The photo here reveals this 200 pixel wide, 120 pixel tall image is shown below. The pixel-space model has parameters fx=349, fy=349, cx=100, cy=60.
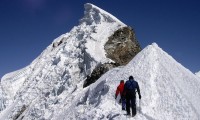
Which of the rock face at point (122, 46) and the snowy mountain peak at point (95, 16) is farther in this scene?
the snowy mountain peak at point (95, 16)

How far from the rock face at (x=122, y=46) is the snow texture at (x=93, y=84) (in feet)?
3.24

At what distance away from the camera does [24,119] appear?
3694cm

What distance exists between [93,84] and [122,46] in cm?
1331

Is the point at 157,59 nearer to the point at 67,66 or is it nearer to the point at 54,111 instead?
the point at 54,111

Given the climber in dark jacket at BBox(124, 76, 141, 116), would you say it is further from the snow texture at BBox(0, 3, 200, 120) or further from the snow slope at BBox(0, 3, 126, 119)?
the snow slope at BBox(0, 3, 126, 119)

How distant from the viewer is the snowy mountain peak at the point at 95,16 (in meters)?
46.9

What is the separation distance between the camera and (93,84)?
28.9m

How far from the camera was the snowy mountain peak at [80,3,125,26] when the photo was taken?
4688 cm

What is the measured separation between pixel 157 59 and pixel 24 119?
1797cm

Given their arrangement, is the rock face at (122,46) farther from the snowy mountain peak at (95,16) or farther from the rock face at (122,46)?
the snowy mountain peak at (95,16)

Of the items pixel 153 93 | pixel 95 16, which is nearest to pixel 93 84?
pixel 153 93

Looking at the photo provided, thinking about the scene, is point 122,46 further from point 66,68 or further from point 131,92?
point 131,92

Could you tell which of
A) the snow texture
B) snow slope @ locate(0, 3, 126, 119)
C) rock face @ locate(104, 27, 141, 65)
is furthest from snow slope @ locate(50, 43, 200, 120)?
→ rock face @ locate(104, 27, 141, 65)

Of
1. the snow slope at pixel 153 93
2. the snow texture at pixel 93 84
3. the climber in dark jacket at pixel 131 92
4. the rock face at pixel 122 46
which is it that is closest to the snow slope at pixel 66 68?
the snow texture at pixel 93 84
